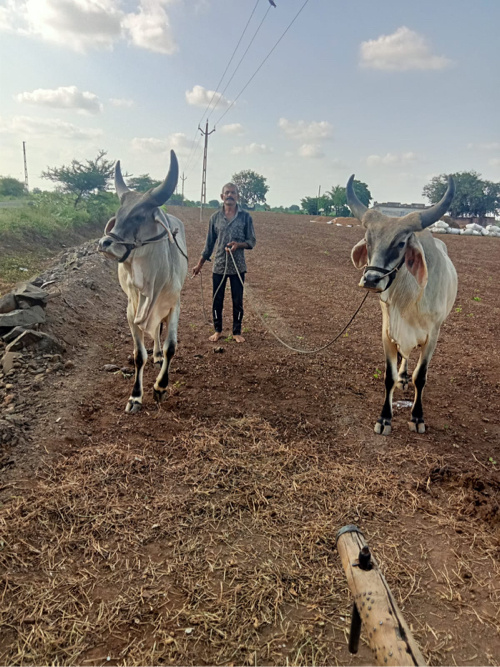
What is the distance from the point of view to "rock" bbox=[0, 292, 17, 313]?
5062 mm

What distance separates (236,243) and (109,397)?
2.38 meters

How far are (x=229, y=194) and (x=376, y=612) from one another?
15.3 ft

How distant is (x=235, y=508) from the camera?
2.72 meters

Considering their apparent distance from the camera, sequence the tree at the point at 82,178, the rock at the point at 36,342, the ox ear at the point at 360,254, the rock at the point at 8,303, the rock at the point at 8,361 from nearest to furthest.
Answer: the ox ear at the point at 360,254 < the rock at the point at 8,361 < the rock at the point at 36,342 < the rock at the point at 8,303 < the tree at the point at 82,178

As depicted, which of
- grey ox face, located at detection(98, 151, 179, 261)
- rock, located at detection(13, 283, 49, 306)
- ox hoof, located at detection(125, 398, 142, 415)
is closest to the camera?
grey ox face, located at detection(98, 151, 179, 261)

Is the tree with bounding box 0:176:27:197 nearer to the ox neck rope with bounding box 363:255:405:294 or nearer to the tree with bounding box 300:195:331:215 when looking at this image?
the ox neck rope with bounding box 363:255:405:294

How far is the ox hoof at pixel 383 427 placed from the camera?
3.72m

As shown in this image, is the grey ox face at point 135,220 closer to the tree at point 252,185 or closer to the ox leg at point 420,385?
the ox leg at point 420,385

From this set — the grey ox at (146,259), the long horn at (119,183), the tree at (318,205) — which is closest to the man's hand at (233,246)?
the grey ox at (146,259)

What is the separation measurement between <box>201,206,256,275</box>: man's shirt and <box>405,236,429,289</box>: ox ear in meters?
2.42

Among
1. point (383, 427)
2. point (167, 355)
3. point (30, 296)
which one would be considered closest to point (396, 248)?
point (383, 427)

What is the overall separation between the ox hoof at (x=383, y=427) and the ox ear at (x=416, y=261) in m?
1.26

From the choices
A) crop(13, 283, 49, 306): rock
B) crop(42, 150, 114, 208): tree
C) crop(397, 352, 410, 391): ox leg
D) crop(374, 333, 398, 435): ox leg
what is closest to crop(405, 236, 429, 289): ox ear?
crop(374, 333, 398, 435): ox leg

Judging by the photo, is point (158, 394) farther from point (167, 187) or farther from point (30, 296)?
point (30, 296)
